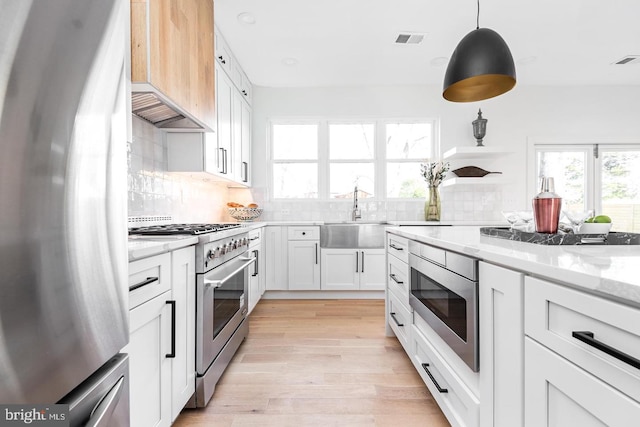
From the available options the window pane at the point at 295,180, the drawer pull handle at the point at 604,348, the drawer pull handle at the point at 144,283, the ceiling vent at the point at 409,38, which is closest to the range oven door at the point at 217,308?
the drawer pull handle at the point at 144,283

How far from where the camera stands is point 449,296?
1.36 m

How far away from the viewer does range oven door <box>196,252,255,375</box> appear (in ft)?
5.31

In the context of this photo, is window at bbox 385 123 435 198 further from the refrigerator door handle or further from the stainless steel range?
the refrigerator door handle

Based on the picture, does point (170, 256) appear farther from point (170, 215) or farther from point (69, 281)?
point (170, 215)

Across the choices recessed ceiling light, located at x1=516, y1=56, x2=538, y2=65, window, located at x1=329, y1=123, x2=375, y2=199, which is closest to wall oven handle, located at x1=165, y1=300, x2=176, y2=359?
window, located at x1=329, y1=123, x2=375, y2=199

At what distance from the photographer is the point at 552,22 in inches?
114

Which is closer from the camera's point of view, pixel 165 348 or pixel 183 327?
pixel 165 348

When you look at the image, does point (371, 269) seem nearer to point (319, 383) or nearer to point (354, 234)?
point (354, 234)

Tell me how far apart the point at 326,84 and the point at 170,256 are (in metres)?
3.61

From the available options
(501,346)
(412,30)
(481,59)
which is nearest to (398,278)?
(501,346)

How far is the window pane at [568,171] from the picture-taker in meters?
4.44

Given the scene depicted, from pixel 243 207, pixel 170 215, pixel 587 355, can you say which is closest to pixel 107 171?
pixel 587 355

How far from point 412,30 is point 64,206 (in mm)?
3272

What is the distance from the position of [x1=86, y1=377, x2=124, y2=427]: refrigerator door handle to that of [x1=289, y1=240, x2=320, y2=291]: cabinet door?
3.07 metres
